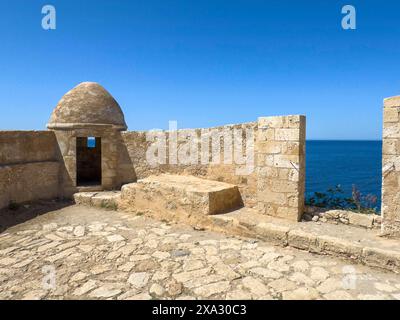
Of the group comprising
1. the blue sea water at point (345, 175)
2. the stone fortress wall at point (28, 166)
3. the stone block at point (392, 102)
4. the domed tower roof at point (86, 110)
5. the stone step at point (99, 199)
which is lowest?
the blue sea water at point (345, 175)

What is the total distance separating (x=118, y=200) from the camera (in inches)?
270

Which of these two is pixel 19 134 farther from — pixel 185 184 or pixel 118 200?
pixel 185 184

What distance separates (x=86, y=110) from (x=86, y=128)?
0.57 m

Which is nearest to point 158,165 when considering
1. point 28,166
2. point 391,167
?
point 28,166


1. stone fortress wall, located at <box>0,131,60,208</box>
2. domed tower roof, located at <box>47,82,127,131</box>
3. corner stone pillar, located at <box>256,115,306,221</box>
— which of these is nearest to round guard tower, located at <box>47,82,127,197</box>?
domed tower roof, located at <box>47,82,127,131</box>

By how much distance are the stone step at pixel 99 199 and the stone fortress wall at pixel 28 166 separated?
37.1 inches

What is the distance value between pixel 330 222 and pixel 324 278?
176 centimetres

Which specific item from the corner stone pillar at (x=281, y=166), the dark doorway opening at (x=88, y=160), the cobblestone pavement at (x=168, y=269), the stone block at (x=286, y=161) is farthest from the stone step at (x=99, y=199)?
the stone block at (x=286, y=161)

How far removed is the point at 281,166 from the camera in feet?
16.7

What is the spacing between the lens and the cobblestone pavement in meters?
3.18

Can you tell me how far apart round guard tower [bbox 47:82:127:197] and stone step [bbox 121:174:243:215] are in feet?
5.33

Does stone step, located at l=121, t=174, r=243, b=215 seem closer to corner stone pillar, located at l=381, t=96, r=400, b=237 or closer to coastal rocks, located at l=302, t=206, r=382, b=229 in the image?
coastal rocks, located at l=302, t=206, r=382, b=229

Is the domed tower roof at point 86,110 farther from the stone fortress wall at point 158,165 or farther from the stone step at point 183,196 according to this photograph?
the stone step at point 183,196

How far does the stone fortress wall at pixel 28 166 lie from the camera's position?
21.9ft
